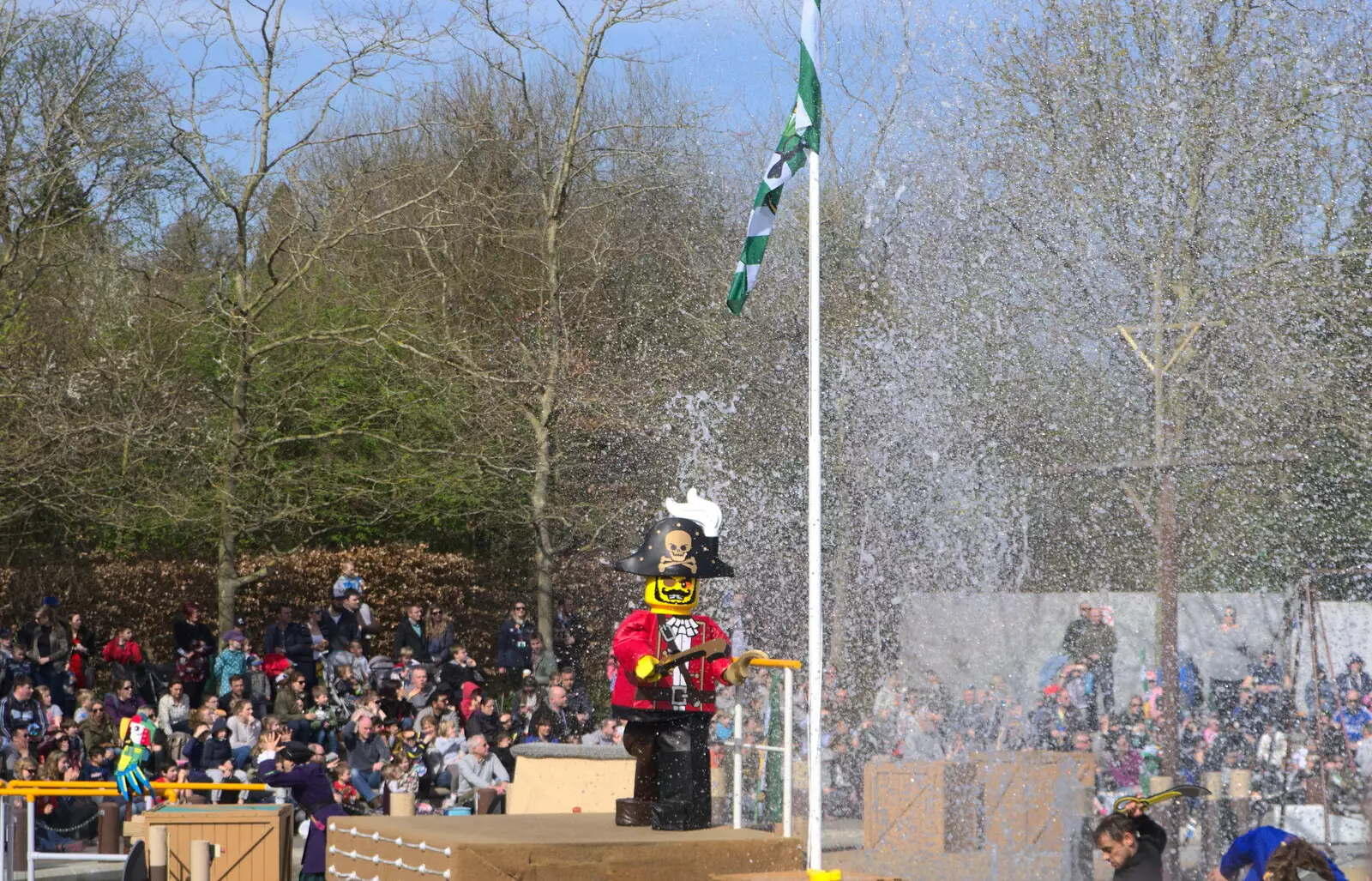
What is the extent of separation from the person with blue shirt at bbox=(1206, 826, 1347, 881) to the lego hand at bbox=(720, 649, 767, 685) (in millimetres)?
2071

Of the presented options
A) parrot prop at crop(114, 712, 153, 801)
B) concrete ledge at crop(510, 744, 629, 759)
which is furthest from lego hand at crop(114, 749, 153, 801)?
concrete ledge at crop(510, 744, 629, 759)

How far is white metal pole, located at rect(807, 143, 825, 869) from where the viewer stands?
5.83 meters

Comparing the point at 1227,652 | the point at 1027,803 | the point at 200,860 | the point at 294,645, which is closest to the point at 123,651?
the point at 294,645

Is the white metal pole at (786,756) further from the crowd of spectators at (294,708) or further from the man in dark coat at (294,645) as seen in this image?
the man in dark coat at (294,645)

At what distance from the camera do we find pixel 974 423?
52.5ft

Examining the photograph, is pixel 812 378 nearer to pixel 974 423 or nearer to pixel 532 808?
pixel 532 808

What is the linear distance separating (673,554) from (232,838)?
3634 mm

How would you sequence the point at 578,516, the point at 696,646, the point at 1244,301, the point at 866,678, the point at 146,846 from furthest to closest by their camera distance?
the point at 578,516 < the point at 866,678 < the point at 1244,301 < the point at 146,846 < the point at 696,646

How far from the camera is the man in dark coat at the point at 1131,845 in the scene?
7180 millimetres

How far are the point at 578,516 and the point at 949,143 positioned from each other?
585 cm

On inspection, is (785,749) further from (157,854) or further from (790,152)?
(157,854)

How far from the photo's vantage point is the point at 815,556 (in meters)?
6.20

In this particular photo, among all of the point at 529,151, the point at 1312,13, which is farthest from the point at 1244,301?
→ the point at 529,151

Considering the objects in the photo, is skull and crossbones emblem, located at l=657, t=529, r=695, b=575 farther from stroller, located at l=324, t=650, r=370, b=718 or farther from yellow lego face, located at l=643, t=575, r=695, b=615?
stroller, located at l=324, t=650, r=370, b=718
